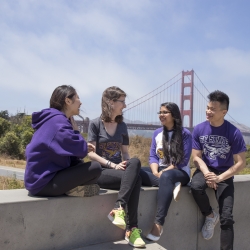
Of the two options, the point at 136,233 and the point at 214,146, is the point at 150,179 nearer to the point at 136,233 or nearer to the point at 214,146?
the point at 136,233

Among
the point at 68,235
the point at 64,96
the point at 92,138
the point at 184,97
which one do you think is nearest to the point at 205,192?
the point at 92,138

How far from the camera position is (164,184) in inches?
115

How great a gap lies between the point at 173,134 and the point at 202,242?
1.05 metres

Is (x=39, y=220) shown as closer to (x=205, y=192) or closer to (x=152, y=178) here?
(x=152, y=178)

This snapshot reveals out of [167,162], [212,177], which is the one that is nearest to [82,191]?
[167,162]

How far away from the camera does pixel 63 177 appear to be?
7.87ft

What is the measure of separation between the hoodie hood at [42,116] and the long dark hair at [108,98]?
2.16ft

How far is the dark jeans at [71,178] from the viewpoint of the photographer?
237 centimetres

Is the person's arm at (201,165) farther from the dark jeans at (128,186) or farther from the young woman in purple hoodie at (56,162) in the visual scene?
the young woman in purple hoodie at (56,162)

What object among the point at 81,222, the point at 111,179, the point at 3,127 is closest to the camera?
the point at 81,222

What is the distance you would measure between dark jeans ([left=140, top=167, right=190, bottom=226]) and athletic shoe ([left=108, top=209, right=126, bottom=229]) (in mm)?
456

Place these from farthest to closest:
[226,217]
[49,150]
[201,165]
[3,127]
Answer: [3,127] → [201,165] → [226,217] → [49,150]

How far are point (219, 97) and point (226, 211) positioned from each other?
40.2 inches

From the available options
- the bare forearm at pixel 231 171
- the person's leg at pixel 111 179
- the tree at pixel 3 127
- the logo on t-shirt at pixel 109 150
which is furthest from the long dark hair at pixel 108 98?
the tree at pixel 3 127
